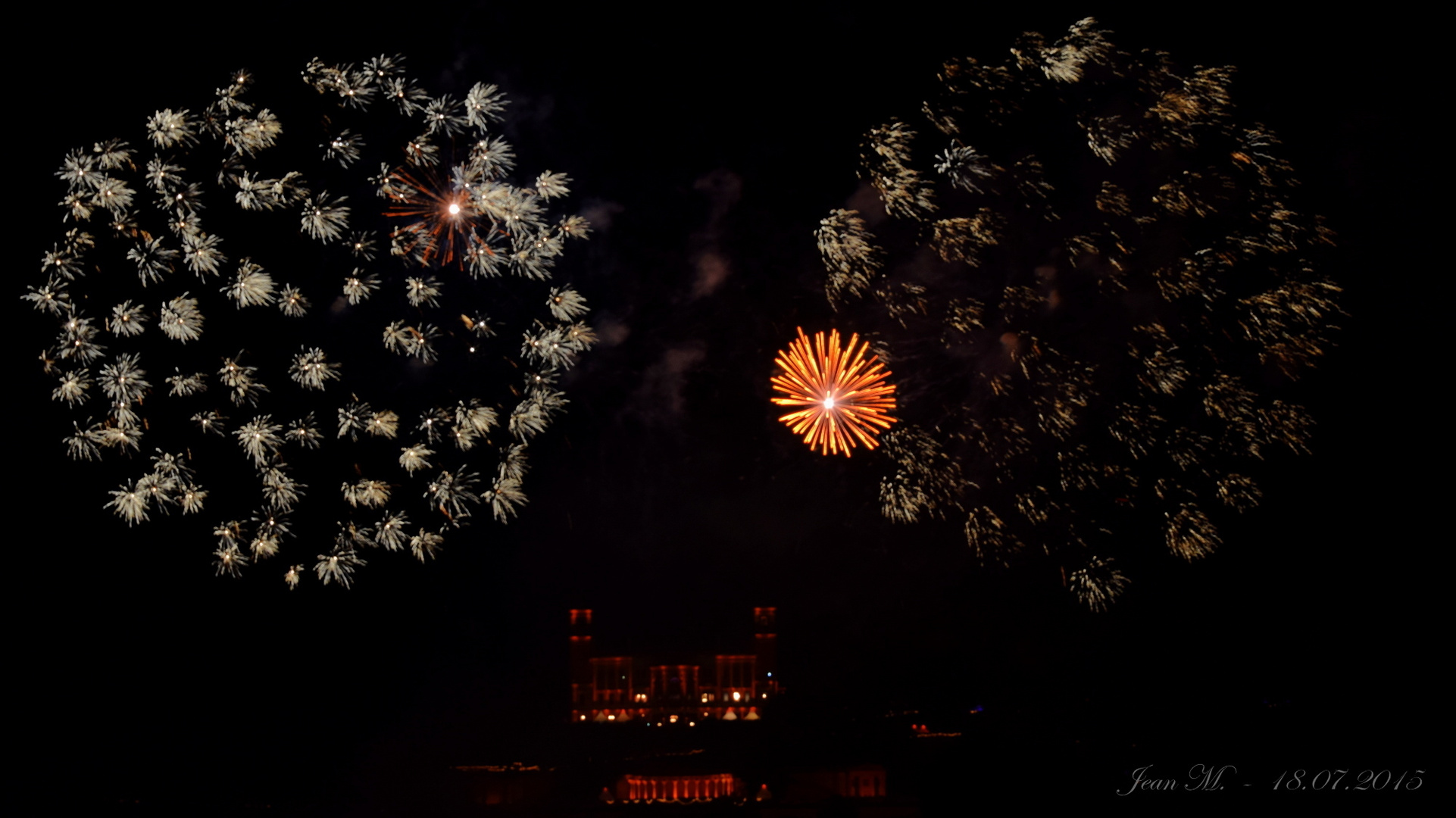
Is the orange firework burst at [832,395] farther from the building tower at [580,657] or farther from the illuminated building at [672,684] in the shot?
the building tower at [580,657]

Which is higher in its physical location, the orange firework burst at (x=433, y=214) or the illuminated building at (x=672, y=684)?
the orange firework burst at (x=433, y=214)

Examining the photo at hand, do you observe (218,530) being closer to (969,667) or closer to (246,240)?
(246,240)

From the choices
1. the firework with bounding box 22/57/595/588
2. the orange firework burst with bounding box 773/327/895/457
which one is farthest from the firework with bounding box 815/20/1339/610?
the firework with bounding box 22/57/595/588

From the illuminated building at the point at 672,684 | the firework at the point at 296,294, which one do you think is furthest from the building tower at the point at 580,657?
the firework at the point at 296,294

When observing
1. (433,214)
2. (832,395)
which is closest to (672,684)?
(832,395)

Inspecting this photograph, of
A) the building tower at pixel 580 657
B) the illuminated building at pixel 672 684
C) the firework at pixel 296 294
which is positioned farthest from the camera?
the illuminated building at pixel 672 684

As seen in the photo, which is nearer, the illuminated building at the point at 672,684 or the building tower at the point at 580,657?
the building tower at the point at 580,657

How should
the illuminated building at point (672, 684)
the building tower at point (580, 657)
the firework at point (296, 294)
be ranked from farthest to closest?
the illuminated building at point (672, 684), the building tower at point (580, 657), the firework at point (296, 294)

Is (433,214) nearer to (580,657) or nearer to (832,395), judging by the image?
(832,395)

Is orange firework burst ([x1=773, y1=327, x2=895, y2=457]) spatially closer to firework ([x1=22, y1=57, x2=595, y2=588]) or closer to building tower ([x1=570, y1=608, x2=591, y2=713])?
firework ([x1=22, y1=57, x2=595, y2=588])
